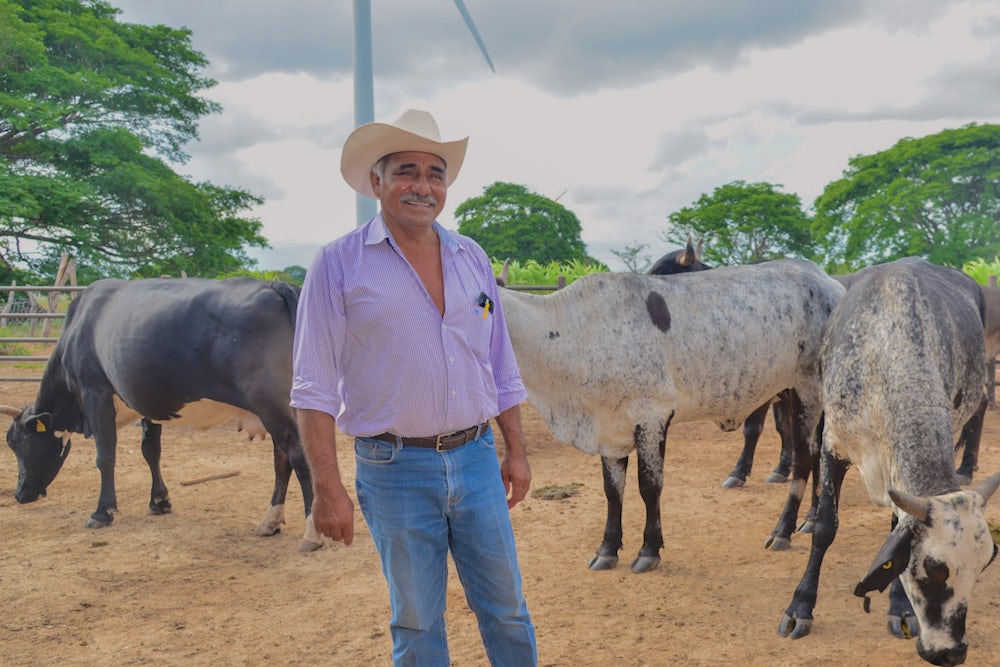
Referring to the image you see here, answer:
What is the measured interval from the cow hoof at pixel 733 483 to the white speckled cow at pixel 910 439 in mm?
2682

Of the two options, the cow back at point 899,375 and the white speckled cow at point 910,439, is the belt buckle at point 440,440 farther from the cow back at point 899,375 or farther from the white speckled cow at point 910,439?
the cow back at point 899,375

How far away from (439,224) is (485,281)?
0.27 m

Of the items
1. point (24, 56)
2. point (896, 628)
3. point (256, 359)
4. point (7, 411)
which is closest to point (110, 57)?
point (24, 56)

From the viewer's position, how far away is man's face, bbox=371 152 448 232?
9.43ft

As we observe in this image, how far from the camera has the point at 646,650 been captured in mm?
4348

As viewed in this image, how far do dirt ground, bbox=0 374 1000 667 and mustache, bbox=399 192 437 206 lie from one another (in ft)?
8.00

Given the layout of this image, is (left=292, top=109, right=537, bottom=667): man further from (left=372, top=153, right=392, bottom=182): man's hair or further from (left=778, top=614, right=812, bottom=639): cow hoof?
(left=778, top=614, right=812, bottom=639): cow hoof

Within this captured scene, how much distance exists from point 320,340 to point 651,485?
3344mm

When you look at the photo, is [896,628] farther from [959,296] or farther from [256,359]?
[256,359]

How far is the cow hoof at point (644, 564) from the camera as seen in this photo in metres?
5.50

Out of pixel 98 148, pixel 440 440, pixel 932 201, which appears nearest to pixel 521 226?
pixel 932 201

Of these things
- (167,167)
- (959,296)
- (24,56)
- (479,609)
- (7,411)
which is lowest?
(479,609)

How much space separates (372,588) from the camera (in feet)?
17.4

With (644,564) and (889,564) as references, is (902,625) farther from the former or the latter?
(644,564)
